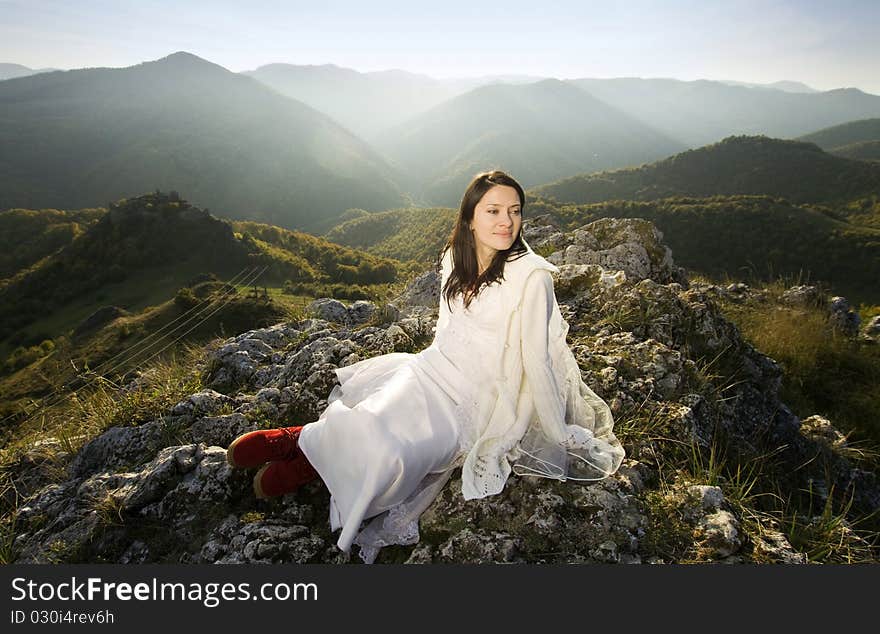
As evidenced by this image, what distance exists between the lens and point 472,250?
9.50 feet

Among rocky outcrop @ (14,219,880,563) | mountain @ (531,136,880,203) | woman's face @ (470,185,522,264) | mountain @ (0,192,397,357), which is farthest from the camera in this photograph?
mountain @ (531,136,880,203)

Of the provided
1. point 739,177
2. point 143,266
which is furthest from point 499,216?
point 739,177

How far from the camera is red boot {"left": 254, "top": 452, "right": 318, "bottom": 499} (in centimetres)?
251

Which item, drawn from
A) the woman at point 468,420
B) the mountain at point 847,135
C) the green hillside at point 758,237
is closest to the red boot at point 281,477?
the woman at point 468,420

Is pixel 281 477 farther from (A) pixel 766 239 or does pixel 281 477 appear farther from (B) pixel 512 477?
(A) pixel 766 239

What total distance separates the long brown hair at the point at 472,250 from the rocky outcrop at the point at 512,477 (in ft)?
4.14

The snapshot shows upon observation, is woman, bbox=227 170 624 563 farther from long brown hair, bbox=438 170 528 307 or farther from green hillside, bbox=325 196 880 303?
green hillside, bbox=325 196 880 303

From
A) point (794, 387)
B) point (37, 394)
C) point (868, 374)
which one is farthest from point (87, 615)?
point (37, 394)

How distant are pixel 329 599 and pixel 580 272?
4531 millimetres

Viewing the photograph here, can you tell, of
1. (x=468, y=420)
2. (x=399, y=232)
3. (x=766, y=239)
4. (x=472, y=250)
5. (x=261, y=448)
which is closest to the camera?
(x=261, y=448)

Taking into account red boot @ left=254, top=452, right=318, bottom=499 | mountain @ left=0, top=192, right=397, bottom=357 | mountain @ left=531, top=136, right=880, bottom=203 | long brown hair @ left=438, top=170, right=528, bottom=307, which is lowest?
mountain @ left=0, top=192, right=397, bottom=357

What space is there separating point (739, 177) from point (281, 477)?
9369 cm

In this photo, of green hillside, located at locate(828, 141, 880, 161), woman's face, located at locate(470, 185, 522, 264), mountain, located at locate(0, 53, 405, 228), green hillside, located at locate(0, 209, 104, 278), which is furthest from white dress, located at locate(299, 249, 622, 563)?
green hillside, located at locate(828, 141, 880, 161)

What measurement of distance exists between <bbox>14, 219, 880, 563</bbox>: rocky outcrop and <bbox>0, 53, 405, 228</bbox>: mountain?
105 metres
